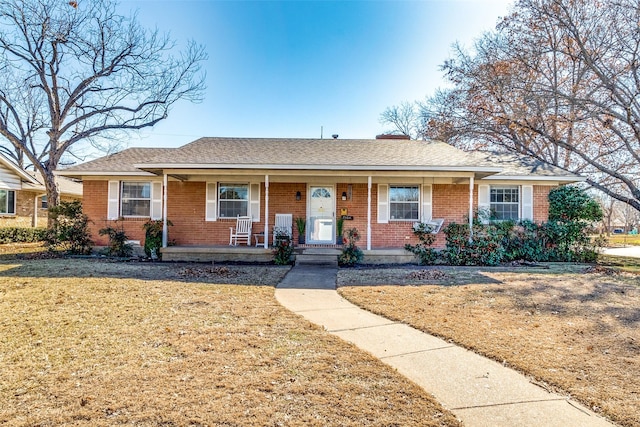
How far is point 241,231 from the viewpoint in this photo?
11695 mm

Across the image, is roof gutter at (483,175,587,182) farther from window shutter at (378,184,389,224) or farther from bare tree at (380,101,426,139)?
bare tree at (380,101,426,139)

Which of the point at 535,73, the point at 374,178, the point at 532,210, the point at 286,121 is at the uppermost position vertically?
the point at 535,73

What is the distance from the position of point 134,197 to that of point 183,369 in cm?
1054

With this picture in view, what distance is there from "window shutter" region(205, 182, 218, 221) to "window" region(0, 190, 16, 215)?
13.7 m

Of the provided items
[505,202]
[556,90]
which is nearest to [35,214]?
[505,202]

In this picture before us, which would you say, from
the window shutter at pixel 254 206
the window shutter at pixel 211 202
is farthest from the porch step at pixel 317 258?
the window shutter at pixel 211 202

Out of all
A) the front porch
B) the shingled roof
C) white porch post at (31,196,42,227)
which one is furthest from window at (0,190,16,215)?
the front porch

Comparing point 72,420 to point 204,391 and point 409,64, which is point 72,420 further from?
point 409,64

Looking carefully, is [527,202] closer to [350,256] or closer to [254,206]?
[350,256]

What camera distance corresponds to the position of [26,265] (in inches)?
353

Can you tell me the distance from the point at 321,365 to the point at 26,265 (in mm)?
9409

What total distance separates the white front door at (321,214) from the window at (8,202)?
16767 mm

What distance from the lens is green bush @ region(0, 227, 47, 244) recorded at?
16.2 meters

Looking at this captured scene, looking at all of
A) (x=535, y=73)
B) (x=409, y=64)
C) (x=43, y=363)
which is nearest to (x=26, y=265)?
(x=43, y=363)
